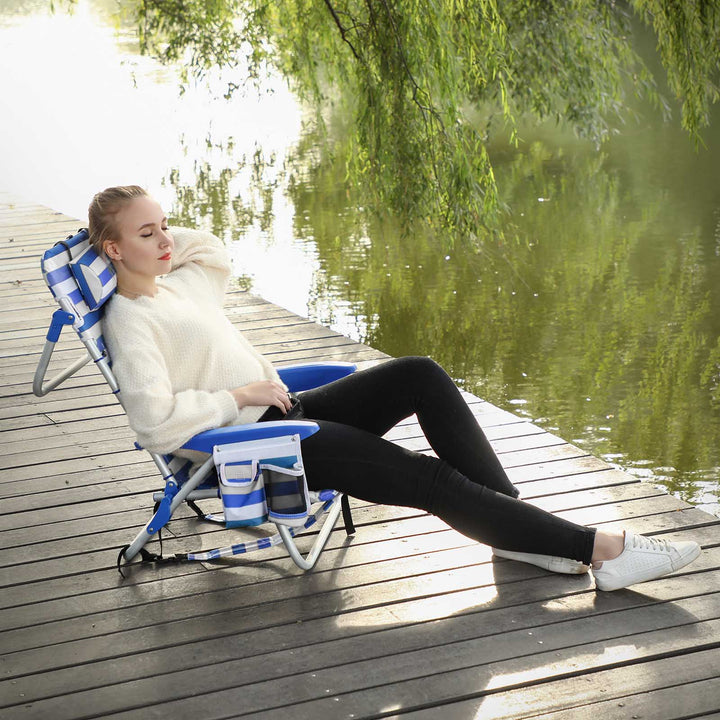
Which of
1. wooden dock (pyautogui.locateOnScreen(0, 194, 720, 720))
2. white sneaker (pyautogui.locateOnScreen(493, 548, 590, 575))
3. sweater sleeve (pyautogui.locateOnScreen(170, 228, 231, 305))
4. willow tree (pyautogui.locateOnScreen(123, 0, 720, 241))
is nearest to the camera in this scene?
wooden dock (pyautogui.locateOnScreen(0, 194, 720, 720))

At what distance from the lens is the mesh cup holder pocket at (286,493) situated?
7.30 feet

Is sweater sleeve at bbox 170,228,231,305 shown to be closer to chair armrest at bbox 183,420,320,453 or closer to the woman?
the woman

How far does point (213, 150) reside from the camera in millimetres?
11297

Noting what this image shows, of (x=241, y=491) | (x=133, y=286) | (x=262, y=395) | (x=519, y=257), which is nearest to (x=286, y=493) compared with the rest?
(x=241, y=491)

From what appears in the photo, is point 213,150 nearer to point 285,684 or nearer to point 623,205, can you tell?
point 623,205

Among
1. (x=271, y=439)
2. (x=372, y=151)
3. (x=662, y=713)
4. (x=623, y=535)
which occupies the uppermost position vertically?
(x=372, y=151)

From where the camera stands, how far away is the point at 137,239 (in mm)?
2336

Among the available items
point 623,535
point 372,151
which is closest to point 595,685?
point 623,535

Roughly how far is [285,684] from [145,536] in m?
0.57

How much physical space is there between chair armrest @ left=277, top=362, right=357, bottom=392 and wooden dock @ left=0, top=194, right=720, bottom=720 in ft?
1.26

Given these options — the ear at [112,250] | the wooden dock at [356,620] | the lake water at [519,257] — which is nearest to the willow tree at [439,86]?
the lake water at [519,257]

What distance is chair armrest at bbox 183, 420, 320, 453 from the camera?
220 centimetres

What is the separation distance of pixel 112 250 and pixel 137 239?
6cm

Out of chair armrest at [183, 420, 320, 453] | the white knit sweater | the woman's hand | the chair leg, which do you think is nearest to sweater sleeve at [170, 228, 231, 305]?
the white knit sweater
